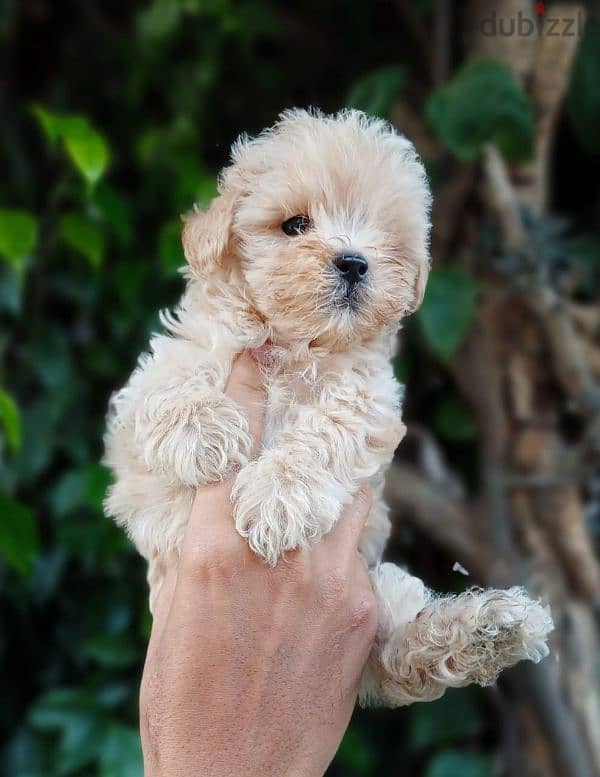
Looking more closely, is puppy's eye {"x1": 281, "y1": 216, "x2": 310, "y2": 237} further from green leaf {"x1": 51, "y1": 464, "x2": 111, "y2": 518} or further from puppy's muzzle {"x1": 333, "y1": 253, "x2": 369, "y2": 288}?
green leaf {"x1": 51, "y1": 464, "x2": 111, "y2": 518}

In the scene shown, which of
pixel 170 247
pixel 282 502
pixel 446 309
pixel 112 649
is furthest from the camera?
pixel 112 649

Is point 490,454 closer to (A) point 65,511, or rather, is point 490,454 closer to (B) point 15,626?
(A) point 65,511

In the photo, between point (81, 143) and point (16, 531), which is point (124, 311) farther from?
point (16, 531)

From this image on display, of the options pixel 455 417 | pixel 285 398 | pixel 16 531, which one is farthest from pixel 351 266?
pixel 455 417

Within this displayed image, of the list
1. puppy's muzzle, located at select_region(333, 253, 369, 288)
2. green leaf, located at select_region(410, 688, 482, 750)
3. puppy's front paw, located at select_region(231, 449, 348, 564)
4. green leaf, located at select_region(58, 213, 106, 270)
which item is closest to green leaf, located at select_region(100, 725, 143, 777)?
green leaf, located at select_region(410, 688, 482, 750)

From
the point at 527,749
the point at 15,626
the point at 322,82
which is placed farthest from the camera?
the point at 15,626

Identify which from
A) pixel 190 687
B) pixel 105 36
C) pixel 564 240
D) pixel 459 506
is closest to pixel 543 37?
pixel 564 240
